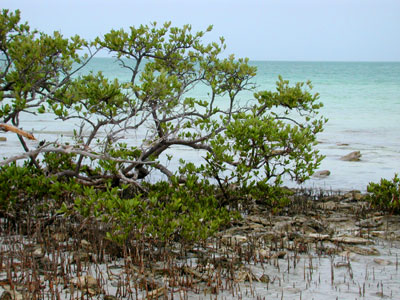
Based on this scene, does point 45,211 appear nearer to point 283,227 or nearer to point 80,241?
point 80,241

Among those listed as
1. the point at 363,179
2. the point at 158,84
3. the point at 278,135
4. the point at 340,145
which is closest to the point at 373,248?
the point at 278,135

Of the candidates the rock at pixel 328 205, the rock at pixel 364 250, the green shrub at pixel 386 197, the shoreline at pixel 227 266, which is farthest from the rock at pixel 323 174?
the rock at pixel 364 250

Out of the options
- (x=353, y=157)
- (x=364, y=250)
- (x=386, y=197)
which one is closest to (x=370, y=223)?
(x=386, y=197)

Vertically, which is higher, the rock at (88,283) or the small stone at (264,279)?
the rock at (88,283)

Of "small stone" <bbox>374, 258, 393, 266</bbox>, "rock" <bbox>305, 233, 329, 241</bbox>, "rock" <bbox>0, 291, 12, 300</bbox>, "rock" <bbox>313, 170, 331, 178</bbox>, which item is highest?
"rock" <bbox>313, 170, 331, 178</bbox>

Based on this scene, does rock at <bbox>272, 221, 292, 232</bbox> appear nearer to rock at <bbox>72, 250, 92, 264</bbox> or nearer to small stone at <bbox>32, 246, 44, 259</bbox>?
rock at <bbox>72, 250, 92, 264</bbox>

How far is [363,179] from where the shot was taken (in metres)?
9.55

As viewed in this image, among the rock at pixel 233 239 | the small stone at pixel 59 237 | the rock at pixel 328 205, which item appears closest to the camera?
the small stone at pixel 59 237

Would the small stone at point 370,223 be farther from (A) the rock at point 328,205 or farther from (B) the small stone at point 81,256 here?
(B) the small stone at point 81,256

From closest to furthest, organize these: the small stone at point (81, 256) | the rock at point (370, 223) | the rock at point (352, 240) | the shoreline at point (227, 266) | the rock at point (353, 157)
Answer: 1. the shoreline at point (227, 266)
2. the small stone at point (81, 256)
3. the rock at point (352, 240)
4. the rock at point (370, 223)
5. the rock at point (353, 157)

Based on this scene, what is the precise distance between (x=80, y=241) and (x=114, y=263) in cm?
52

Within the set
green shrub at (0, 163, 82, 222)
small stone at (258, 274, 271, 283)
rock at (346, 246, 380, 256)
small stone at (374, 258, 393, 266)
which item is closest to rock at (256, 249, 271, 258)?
small stone at (258, 274, 271, 283)

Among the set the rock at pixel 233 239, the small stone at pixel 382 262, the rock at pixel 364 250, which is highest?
the rock at pixel 233 239

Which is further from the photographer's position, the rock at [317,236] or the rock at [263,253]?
the rock at [317,236]
